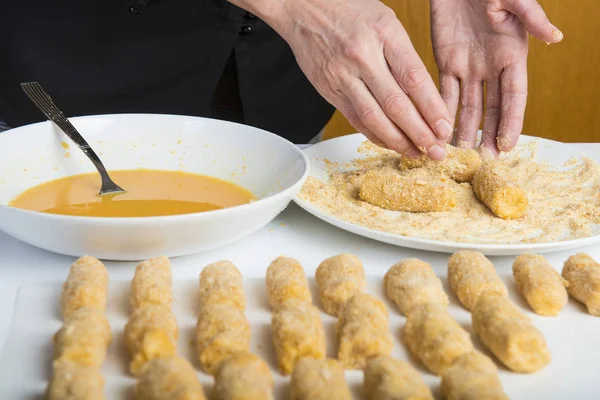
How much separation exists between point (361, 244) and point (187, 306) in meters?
0.36

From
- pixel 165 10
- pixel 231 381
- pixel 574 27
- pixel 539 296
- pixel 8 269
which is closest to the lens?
pixel 231 381

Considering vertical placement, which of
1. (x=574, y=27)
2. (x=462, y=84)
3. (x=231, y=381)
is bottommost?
(x=231, y=381)

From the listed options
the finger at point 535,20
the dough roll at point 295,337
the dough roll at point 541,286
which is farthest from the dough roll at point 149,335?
the finger at point 535,20

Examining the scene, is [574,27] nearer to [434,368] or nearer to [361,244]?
[361,244]

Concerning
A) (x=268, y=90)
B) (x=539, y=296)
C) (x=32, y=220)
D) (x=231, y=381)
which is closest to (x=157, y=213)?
(x=32, y=220)

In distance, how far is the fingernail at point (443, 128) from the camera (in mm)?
1309

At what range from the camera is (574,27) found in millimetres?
3312

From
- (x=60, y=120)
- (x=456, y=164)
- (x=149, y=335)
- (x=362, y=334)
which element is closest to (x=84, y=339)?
(x=149, y=335)

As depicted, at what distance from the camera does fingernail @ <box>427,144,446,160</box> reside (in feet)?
4.38

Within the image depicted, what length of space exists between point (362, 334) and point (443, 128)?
609mm

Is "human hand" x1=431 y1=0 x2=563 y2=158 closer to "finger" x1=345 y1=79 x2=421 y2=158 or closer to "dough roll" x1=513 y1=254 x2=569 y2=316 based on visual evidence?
"finger" x1=345 y1=79 x2=421 y2=158

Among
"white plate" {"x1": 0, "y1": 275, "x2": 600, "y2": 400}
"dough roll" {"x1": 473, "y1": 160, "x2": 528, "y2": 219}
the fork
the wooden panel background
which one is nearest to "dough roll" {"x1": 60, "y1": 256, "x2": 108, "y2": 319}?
"white plate" {"x1": 0, "y1": 275, "x2": 600, "y2": 400}

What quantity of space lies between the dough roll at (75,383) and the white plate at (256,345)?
38mm

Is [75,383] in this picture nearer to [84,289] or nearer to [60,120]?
[84,289]
